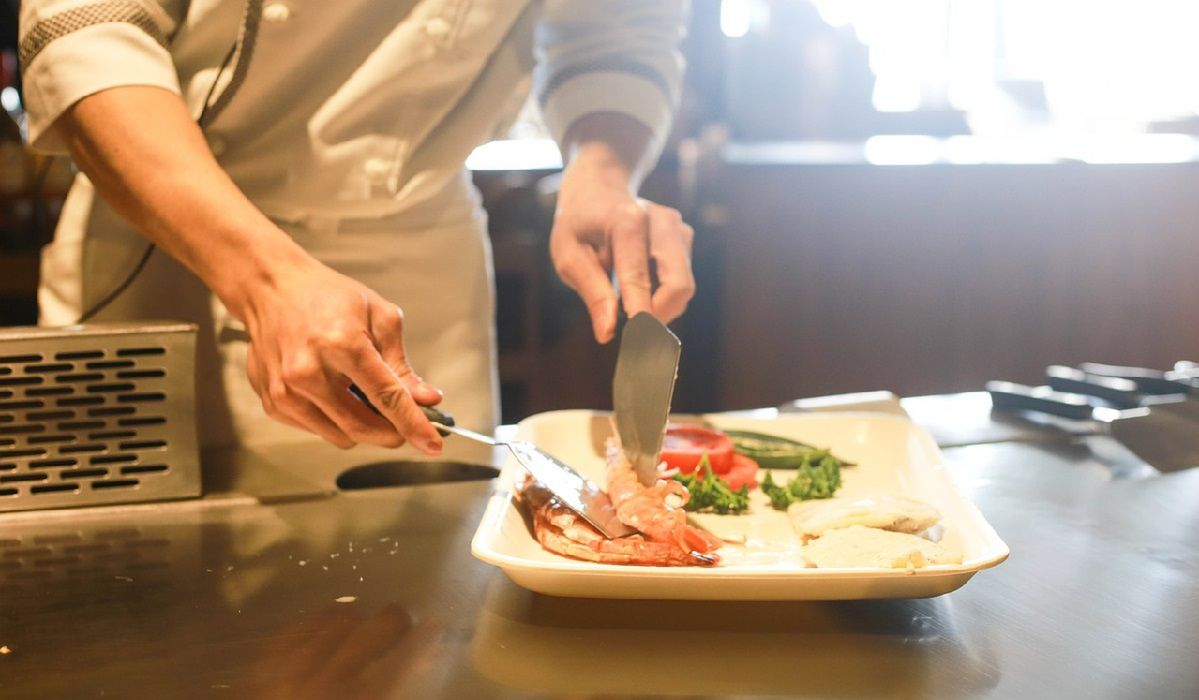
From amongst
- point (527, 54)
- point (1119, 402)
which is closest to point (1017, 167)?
point (1119, 402)

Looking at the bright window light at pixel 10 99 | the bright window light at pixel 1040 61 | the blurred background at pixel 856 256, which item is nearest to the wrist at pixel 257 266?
the bright window light at pixel 10 99

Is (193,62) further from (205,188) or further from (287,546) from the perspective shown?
(287,546)

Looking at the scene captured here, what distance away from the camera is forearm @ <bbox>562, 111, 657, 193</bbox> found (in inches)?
57.9

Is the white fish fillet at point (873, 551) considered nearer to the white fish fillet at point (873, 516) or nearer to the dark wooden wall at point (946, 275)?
the white fish fillet at point (873, 516)

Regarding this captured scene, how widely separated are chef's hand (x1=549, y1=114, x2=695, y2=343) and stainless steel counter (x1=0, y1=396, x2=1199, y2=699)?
1.02ft

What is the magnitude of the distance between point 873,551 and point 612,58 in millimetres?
947

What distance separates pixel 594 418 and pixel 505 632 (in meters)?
0.57

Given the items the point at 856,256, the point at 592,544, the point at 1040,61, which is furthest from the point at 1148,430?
the point at 1040,61

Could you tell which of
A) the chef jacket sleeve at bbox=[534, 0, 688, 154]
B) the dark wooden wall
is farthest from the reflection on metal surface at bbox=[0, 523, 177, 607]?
the dark wooden wall

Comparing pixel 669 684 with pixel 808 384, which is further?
pixel 808 384

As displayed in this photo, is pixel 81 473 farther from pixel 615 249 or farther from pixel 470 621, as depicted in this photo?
pixel 615 249

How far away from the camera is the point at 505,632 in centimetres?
82

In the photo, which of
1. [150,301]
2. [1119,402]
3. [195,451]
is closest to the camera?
[195,451]

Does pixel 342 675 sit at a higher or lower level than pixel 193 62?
lower
